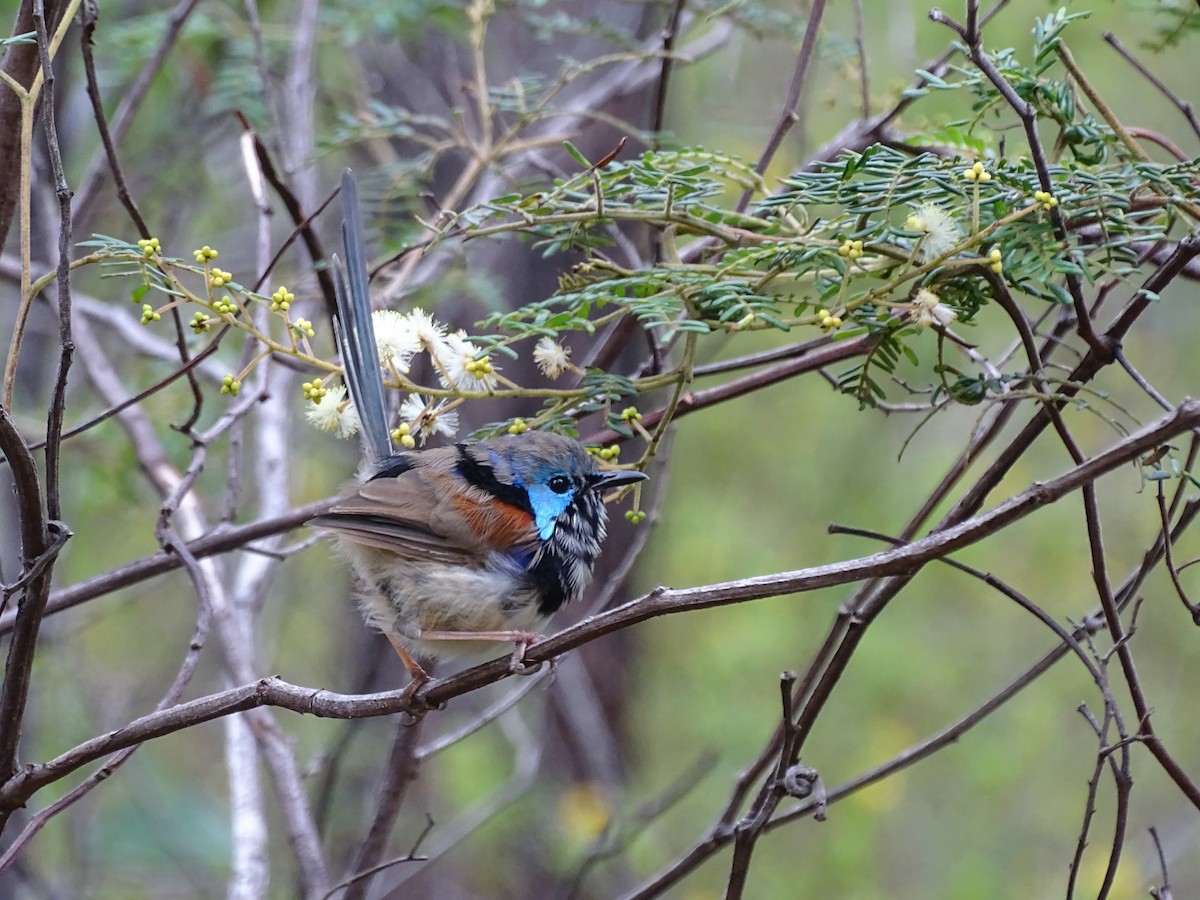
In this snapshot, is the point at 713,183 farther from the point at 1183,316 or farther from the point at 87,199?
the point at 1183,316

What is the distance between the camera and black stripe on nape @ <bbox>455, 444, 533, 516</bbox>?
8.32 feet

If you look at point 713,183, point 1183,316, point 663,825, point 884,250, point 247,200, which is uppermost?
point 247,200

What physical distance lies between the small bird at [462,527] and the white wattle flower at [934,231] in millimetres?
723

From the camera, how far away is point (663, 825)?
29.1 ft

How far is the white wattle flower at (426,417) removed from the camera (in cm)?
210

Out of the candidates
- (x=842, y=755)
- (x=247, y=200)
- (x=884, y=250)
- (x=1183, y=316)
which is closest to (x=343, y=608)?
(x=247, y=200)

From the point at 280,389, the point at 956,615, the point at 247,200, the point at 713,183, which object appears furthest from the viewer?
the point at 956,615

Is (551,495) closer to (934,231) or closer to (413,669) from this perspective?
(413,669)

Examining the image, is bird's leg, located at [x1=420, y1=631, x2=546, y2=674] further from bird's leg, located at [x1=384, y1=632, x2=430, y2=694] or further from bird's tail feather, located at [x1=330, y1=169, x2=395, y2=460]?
bird's tail feather, located at [x1=330, y1=169, x2=395, y2=460]

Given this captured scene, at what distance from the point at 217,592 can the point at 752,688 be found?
20.6 feet

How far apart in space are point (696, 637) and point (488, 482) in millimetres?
7420

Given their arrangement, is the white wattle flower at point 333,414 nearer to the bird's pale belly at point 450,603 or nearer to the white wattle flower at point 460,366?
the white wattle flower at point 460,366

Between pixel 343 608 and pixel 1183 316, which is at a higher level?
pixel 1183 316

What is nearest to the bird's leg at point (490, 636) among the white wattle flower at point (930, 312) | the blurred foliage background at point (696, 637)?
the white wattle flower at point (930, 312)
